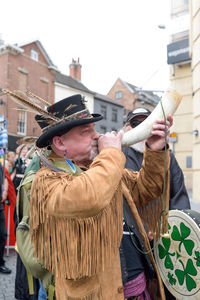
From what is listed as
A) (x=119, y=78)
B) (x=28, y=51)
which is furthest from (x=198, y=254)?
(x=119, y=78)

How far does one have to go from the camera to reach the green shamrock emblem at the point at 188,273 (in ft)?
5.69

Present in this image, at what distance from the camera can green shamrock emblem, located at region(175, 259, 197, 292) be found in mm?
1735

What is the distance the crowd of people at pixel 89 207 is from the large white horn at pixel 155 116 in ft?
0.10

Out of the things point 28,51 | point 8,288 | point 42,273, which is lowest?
point 8,288

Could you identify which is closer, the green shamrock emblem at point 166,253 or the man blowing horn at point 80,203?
the man blowing horn at point 80,203

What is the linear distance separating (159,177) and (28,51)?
73.8 feet

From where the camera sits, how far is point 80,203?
124 centimetres

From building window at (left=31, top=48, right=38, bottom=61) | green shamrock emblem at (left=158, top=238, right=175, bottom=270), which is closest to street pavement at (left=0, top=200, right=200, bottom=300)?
green shamrock emblem at (left=158, top=238, right=175, bottom=270)

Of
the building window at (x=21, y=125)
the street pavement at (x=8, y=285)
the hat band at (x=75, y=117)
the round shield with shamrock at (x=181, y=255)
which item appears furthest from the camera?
the building window at (x=21, y=125)

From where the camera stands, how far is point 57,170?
4.81 feet

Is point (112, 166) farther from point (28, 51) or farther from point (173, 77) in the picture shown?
point (28, 51)

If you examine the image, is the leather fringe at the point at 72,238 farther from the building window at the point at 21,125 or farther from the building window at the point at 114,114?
the building window at the point at 114,114

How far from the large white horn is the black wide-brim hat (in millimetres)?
206

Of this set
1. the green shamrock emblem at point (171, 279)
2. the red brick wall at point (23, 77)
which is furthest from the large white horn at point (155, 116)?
the red brick wall at point (23, 77)
